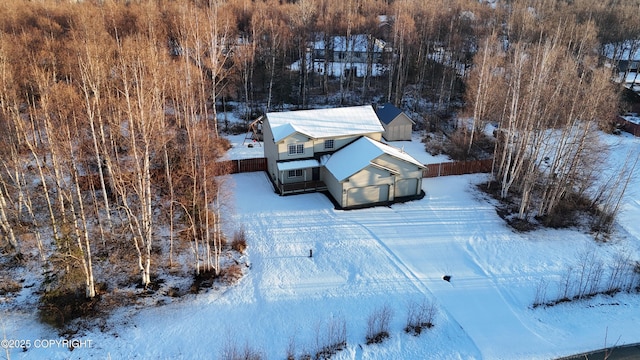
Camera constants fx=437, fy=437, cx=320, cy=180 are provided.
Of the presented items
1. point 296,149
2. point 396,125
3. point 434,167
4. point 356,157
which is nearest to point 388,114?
point 396,125

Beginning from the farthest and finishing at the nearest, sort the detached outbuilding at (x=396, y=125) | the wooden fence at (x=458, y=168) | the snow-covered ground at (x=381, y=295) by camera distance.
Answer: the detached outbuilding at (x=396, y=125), the wooden fence at (x=458, y=168), the snow-covered ground at (x=381, y=295)

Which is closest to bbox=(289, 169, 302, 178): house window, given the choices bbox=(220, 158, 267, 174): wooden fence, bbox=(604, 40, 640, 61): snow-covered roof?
bbox=(220, 158, 267, 174): wooden fence

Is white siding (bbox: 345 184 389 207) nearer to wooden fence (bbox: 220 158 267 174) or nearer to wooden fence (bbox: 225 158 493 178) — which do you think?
wooden fence (bbox: 225 158 493 178)

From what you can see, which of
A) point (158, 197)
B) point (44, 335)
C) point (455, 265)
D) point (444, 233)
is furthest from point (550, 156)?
point (44, 335)

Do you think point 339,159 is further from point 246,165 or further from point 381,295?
point 381,295

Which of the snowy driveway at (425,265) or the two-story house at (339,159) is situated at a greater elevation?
the two-story house at (339,159)

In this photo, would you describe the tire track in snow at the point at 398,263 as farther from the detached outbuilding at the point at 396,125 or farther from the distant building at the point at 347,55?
the distant building at the point at 347,55

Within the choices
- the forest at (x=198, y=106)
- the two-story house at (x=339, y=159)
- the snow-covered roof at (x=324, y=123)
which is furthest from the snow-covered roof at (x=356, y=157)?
the forest at (x=198, y=106)
